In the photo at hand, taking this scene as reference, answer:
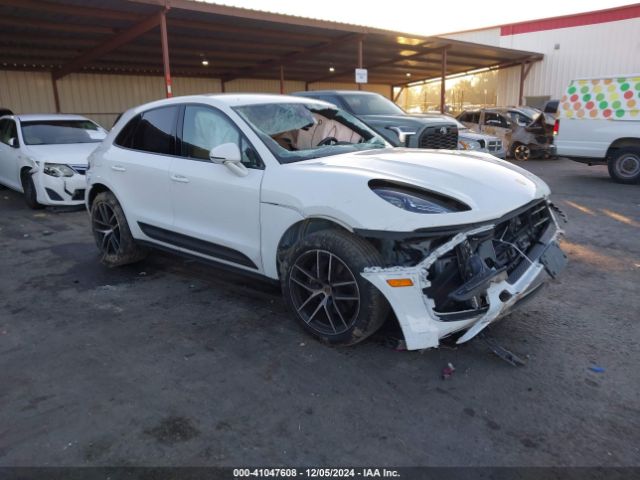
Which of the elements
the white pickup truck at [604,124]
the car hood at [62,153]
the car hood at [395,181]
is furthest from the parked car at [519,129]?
the car hood at [395,181]

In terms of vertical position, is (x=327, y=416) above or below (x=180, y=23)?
below

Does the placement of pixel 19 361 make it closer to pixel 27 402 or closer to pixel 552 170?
pixel 27 402

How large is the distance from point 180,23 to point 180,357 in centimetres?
1297

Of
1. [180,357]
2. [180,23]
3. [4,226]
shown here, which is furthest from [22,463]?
[180,23]

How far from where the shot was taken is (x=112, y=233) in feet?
17.0

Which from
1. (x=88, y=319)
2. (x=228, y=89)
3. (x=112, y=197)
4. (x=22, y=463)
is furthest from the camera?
(x=228, y=89)

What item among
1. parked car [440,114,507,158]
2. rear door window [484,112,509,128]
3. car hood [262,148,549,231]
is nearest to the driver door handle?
car hood [262,148,549,231]

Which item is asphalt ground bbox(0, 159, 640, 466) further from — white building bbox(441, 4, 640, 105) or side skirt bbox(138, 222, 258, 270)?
white building bbox(441, 4, 640, 105)

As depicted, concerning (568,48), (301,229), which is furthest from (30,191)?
(568,48)

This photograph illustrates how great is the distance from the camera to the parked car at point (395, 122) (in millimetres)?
9141

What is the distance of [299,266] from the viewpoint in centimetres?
344

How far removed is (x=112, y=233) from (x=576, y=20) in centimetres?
2553

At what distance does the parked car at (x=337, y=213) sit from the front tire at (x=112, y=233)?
0.21m

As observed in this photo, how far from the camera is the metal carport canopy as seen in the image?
12469 mm
